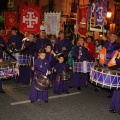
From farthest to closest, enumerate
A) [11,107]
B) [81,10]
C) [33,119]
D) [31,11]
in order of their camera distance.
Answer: [81,10] → [31,11] → [11,107] → [33,119]

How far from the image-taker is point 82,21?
10641 millimetres

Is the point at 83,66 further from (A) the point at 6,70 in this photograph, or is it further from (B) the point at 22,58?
(A) the point at 6,70

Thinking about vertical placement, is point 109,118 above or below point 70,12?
below

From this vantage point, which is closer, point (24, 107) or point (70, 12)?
point (24, 107)

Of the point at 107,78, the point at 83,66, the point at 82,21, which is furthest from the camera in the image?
the point at 82,21

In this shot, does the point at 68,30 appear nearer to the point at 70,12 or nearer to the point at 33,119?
the point at 33,119

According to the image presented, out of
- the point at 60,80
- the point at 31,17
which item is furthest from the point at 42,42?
the point at 60,80

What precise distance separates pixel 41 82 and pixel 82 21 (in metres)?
5.40

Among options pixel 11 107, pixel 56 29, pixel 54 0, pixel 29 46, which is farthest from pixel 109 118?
pixel 54 0

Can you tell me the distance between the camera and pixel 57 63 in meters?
7.66

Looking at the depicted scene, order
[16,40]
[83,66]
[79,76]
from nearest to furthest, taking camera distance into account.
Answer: [83,66] < [79,76] < [16,40]

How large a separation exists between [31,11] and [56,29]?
1354 millimetres

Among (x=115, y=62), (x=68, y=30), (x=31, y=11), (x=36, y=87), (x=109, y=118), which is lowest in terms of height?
(x=109, y=118)

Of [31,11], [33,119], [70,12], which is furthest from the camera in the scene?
[70,12]
